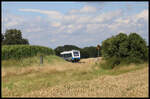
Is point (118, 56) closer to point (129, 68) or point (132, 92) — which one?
point (129, 68)

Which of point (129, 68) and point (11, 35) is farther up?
point (11, 35)

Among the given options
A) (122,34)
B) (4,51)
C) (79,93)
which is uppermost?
(122,34)

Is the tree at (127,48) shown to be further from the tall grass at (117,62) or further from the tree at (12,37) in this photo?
the tree at (12,37)

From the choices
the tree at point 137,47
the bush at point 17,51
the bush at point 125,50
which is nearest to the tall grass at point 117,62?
the bush at point 125,50

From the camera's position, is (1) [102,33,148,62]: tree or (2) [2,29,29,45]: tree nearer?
(1) [102,33,148,62]: tree

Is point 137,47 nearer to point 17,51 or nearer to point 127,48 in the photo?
point 127,48

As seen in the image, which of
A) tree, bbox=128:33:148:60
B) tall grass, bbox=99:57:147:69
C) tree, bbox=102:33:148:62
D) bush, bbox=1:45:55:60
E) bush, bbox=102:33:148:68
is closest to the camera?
tall grass, bbox=99:57:147:69

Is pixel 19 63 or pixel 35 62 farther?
pixel 35 62

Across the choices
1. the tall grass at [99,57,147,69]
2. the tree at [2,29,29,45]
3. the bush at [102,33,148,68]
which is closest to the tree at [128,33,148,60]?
the bush at [102,33,148,68]

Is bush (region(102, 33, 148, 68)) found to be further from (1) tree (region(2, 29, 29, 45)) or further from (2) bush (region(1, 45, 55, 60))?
(1) tree (region(2, 29, 29, 45))

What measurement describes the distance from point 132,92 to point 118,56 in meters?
16.1

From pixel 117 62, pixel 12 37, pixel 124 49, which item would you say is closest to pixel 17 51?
pixel 12 37

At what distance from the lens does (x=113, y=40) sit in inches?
973

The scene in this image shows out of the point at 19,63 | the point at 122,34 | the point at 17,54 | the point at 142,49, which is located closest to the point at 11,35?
the point at 17,54
